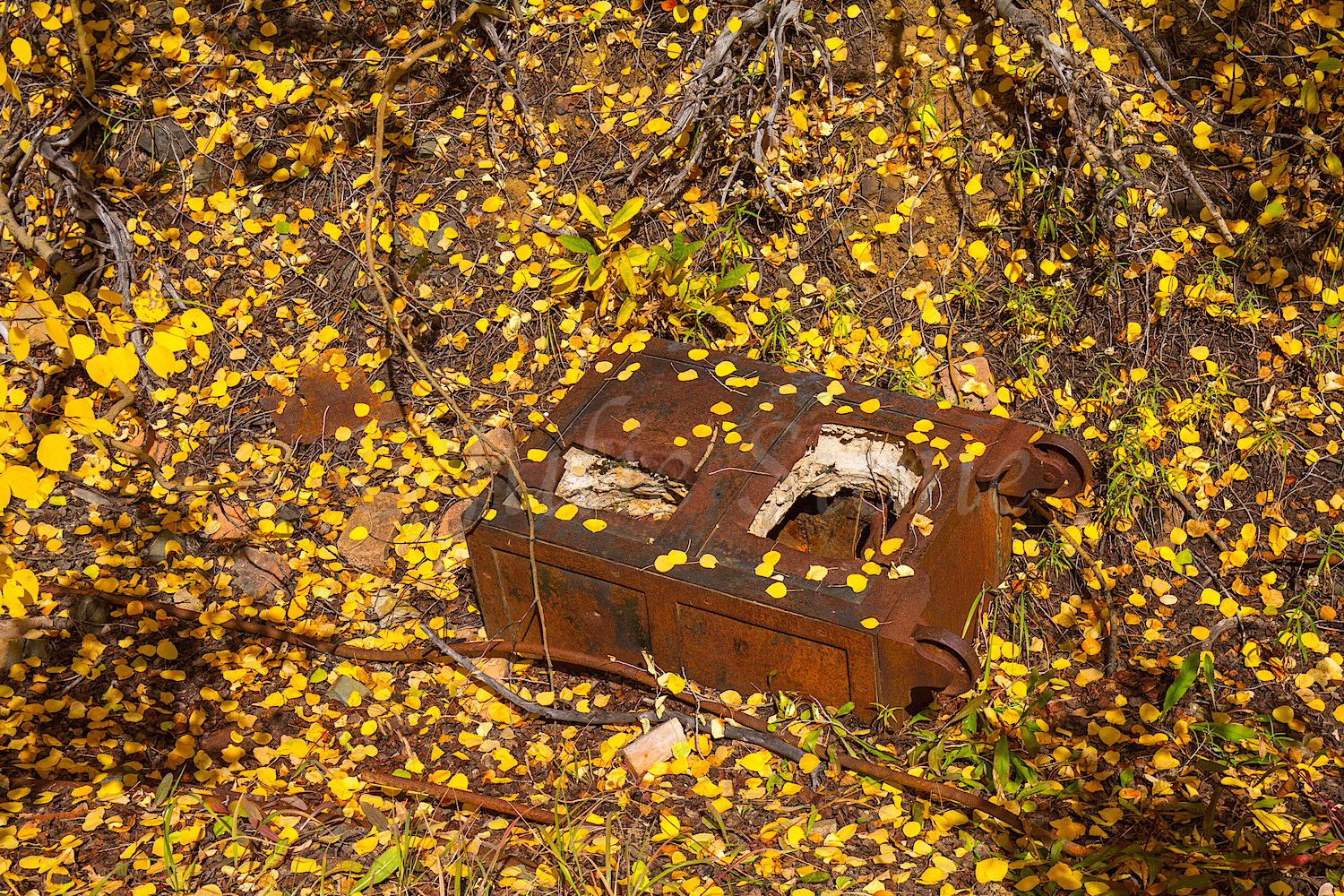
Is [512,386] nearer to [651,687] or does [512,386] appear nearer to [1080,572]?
[651,687]

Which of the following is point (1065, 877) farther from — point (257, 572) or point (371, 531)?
point (257, 572)

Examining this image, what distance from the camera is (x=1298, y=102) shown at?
3631mm

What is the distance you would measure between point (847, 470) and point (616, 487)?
0.70 metres

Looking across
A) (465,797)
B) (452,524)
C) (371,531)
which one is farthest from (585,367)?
(465,797)

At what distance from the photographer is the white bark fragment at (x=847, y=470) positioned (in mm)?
2943

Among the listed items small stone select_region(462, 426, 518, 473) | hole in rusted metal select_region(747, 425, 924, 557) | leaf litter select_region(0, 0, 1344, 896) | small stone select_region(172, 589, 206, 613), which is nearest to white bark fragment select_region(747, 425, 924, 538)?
hole in rusted metal select_region(747, 425, 924, 557)

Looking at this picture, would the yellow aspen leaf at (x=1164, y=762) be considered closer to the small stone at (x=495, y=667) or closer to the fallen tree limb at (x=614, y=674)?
A: the fallen tree limb at (x=614, y=674)

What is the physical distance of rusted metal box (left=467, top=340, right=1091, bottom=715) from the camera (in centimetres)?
257

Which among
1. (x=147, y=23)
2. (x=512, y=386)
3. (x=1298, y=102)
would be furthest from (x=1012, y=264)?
(x=147, y=23)

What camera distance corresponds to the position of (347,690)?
3.23 metres

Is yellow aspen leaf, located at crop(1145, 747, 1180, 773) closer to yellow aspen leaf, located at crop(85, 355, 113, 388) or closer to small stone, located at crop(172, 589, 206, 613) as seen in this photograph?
yellow aspen leaf, located at crop(85, 355, 113, 388)

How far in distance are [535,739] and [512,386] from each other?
1603 millimetres

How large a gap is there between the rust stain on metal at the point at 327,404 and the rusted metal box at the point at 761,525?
4.29 feet

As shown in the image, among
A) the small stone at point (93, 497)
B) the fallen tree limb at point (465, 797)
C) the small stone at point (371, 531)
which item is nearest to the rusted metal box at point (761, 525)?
the fallen tree limb at point (465, 797)
